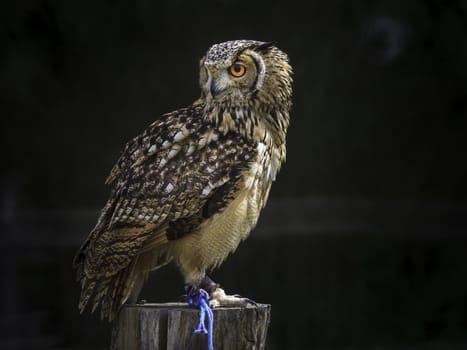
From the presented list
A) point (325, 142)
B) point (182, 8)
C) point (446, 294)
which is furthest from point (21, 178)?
point (446, 294)

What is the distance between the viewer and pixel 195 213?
6.20 ft

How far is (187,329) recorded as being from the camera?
1.75 m

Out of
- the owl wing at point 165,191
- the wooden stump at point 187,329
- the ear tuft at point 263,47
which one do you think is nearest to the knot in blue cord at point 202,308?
the wooden stump at point 187,329

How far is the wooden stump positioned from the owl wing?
0.15m

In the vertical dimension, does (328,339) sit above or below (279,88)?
below

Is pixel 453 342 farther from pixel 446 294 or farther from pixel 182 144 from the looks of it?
pixel 182 144

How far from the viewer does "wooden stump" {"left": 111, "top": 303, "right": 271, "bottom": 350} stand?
1744mm

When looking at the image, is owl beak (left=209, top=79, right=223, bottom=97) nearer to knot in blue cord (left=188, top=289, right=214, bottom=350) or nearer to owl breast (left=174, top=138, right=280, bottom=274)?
owl breast (left=174, top=138, right=280, bottom=274)

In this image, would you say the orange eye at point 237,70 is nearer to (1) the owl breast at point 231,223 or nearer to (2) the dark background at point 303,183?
(1) the owl breast at point 231,223

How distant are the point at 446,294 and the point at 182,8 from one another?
224 cm

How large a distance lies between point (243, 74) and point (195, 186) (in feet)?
0.94

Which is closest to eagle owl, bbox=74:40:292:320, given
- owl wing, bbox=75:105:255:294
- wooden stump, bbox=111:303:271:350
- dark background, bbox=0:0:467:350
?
owl wing, bbox=75:105:255:294

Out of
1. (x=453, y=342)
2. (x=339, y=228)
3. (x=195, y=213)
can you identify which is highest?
(x=195, y=213)

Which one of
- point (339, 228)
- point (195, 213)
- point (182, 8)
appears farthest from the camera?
point (182, 8)
